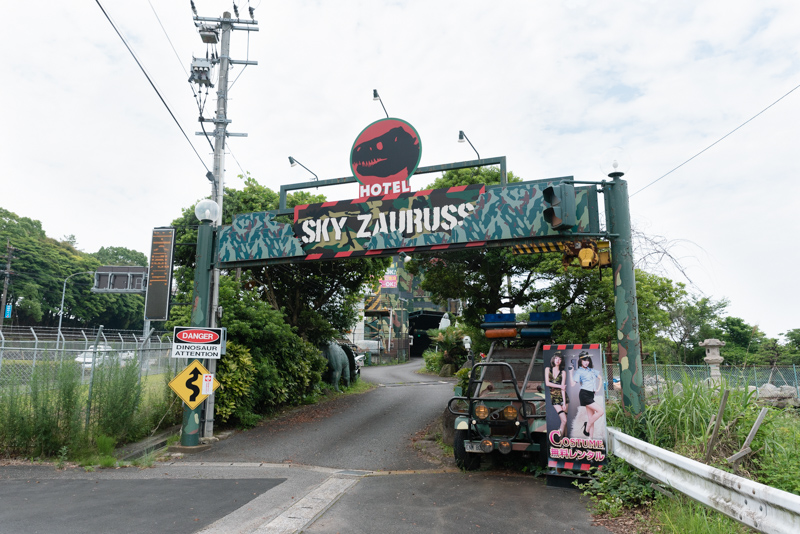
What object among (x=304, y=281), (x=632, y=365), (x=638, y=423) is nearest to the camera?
(x=638, y=423)

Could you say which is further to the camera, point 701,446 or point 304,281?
point 304,281

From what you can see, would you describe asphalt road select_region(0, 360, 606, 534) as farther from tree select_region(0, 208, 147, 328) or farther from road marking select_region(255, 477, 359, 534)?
tree select_region(0, 208, 147, 328)

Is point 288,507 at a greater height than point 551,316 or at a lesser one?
lesser

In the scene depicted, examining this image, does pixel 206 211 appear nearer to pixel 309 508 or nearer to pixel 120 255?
pixel 309 508

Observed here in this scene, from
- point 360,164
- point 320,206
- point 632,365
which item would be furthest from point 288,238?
point 632,365

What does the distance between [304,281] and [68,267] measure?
53.9 metres

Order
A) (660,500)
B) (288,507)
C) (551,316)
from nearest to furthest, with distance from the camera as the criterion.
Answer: (660,500)
(288,507)
(551,316)

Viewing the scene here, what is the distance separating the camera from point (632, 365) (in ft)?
27.0

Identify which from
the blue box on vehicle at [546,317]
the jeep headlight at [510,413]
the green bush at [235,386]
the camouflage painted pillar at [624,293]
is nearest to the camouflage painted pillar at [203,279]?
the green bush at [235,386]

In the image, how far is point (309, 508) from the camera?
6266 millimetres

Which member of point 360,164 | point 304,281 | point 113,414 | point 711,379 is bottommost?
point 113,414

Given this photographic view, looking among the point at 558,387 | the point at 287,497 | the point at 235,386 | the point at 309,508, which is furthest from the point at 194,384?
the point at 558,387

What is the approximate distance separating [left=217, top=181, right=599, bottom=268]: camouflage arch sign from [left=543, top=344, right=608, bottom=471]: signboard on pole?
2.54m

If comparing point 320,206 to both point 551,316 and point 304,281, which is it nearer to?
point 551,316
